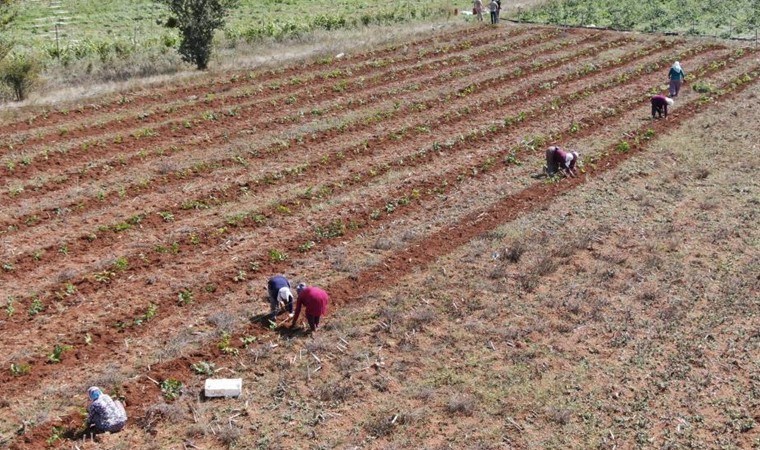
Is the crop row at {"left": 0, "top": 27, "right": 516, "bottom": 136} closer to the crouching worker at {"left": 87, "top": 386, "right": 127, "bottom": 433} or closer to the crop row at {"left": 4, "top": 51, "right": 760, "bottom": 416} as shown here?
the crop row at {"left": 4, "top": 51, "right": 760, "bottom": 416}

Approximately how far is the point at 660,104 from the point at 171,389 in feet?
63.5

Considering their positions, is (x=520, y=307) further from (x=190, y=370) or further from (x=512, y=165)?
(x=512, y=165)

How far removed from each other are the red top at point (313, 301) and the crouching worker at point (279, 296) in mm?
391

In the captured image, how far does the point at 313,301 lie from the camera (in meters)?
13.8

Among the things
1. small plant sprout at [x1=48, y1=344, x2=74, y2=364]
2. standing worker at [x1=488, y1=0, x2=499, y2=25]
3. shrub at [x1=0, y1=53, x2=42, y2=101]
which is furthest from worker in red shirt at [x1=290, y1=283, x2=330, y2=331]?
standing worker at [x1=488, y1=0, x2=499, y2=25]

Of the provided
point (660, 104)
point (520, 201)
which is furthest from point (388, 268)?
point (660, 104)

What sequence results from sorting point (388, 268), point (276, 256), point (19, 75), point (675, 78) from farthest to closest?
point (19, 75) → point (675, 78) → point (276, 256) → point (388, 268)

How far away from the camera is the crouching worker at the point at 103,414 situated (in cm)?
1149

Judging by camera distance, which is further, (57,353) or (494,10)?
(494,10)

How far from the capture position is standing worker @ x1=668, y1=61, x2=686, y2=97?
28.2 m

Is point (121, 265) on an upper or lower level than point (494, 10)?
lower

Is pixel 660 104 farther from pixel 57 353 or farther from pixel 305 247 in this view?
pixel 57 353

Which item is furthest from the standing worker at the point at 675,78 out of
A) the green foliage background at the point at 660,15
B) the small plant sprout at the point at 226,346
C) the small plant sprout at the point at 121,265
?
the small plant sprout at the point at 226,346

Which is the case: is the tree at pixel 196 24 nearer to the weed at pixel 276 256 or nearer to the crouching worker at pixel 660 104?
the crouching worker at pixel 660 104
